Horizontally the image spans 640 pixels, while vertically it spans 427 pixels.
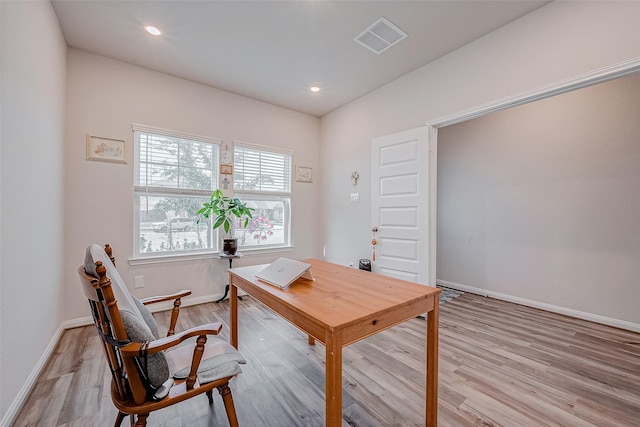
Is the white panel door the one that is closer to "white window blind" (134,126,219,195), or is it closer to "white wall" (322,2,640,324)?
"white wall" (322,2,640,324)

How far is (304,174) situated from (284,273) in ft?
9.66

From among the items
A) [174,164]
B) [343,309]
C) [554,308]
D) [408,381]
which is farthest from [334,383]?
[554,308]

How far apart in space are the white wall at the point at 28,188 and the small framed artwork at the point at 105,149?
331mm

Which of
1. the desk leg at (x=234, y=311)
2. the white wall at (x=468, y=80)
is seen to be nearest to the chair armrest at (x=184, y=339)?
the desk leg at (x=234, y=311)

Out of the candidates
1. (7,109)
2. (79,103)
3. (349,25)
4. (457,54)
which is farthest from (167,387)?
(457,54)

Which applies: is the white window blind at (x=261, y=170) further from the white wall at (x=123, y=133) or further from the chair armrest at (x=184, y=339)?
the chair armrest at (x=184, y=339)

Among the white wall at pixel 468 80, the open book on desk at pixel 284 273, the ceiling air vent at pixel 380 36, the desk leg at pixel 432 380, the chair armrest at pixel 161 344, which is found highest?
the ceiling air vent at pixel 380 36

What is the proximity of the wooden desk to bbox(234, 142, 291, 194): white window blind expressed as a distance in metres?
2.20

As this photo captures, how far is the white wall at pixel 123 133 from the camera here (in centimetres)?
270

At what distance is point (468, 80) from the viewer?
8.77ft

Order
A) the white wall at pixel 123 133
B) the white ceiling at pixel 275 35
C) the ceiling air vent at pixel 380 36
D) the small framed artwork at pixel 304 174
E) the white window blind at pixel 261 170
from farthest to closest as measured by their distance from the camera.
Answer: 1. the small framed artwork at pixel 304 174
2. the white window blind at pixel 261 170
3. the white wall at pixel 123 133
4. the ceiling air vent at pixel 380 36
5. the white ceiling at pixel 275 35

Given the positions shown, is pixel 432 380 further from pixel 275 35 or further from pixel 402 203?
pixel 275 35

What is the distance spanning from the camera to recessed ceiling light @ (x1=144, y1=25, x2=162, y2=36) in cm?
241

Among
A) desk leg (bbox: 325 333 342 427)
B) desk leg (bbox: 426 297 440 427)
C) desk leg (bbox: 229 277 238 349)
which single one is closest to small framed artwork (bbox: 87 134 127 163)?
desk leg (bbox: 229 277 238 349)
